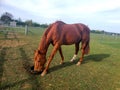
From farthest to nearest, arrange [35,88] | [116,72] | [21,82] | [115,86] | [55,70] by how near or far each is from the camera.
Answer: [116,72], [55,70], [115,86], [21,82], [35,88]

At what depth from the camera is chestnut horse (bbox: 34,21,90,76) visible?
19.8 ft

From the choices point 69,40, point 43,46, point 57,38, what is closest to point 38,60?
point 43,46

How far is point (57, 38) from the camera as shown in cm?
674

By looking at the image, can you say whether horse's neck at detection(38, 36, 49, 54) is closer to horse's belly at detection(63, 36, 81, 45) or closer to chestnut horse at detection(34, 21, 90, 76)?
chestnut horse at detection(34, 21, 90, 76)

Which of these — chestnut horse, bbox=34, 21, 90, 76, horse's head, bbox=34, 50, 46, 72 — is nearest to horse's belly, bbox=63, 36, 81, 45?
chestnut horse, bbox=34, 21, 90, 76

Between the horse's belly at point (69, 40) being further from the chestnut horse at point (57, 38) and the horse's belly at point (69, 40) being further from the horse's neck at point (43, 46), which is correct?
the horse's neck at point (43, 46)

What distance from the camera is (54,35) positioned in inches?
262

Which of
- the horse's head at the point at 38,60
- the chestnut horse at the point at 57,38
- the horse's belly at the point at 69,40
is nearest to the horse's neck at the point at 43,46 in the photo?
the chestnut horse at the point at 57,38

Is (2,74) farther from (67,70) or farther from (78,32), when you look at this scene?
(78,32)

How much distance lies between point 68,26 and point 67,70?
6.46 ft

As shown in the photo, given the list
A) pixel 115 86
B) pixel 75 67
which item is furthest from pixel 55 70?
pixel 115 86

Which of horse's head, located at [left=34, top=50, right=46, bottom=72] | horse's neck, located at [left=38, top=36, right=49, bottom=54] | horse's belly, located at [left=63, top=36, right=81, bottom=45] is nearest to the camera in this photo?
horse's head, located at [left=34, top=50, right=46, bottom=72]

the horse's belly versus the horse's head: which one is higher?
the horse's belly

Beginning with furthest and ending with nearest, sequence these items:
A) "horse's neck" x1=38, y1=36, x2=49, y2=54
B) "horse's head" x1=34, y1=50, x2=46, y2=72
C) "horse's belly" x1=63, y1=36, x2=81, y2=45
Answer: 1. "horse's belly" x1=63, y1=36, x2=81, y2=45
2. "horse's neck" x1=38, y1=36, x2=49, y2=54
3. "horse's head" x1=34, y1=50, x2=46, y2=72
